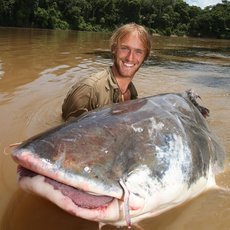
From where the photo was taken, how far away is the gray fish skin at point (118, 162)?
200 cm

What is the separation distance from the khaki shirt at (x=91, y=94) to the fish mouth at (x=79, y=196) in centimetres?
165

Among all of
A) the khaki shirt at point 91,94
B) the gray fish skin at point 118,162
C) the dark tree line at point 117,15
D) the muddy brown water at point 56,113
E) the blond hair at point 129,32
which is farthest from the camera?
the dark tree line at point 117,15

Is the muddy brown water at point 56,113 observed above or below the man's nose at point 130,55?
below

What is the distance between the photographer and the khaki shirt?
148 inches

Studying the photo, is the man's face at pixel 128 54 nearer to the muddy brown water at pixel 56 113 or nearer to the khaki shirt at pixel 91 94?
the khaki shirt at pixel 91 94

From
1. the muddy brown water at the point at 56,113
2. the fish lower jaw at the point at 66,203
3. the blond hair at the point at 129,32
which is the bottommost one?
the muddy brown water at the point at 56,113

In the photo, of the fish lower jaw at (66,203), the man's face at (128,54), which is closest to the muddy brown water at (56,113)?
the fish lower jaw at (66,203)

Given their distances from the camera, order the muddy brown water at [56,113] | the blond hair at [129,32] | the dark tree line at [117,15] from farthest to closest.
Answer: the dark tree line at [117,15]
the blond hair at [129,32]
the muddy brown water at [56,113]

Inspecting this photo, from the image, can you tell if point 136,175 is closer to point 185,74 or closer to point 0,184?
point 0,184

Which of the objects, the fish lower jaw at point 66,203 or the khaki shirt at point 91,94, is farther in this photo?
the khaki shirt at point 91,94

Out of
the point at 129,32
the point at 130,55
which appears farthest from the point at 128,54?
the point at 129,32

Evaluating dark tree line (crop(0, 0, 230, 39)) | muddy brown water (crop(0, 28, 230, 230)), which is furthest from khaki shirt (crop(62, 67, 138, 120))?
dark tree line (crop(0, 0, 230, 39))

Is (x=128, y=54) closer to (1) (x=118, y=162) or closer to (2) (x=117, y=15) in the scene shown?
(1) (x=118, y=162)

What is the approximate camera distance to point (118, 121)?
2.45 meters
